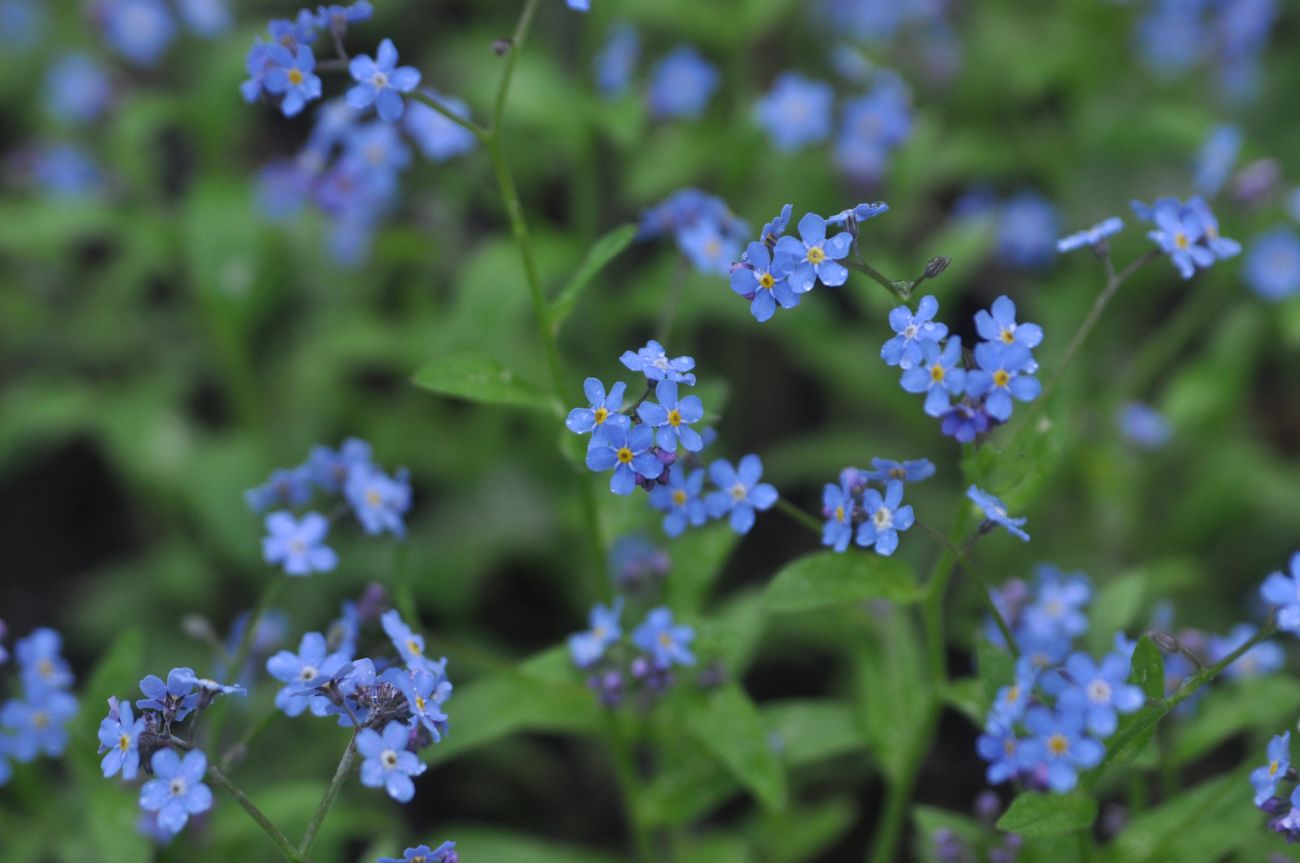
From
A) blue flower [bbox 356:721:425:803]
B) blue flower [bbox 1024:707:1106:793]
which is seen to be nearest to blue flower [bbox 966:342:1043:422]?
blue flower [bbox 1024:707:1106:793]

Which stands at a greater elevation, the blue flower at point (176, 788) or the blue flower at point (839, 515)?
the blue flower at point (839, 515)

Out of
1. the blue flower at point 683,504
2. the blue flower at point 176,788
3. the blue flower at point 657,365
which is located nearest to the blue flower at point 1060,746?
the blue flower at point 683,504

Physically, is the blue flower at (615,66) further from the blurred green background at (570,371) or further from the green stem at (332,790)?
the green stem at (332,790)

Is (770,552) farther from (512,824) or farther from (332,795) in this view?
(332,795)

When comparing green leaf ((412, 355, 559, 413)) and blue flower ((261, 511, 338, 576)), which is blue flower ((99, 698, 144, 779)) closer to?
blue flower ((261, 511, 338, 576))

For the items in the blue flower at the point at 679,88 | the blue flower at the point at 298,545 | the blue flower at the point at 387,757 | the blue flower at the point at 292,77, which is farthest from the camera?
the blue flower at the point at 679,88

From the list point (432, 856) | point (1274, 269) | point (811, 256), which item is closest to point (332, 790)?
point (432, 856)
